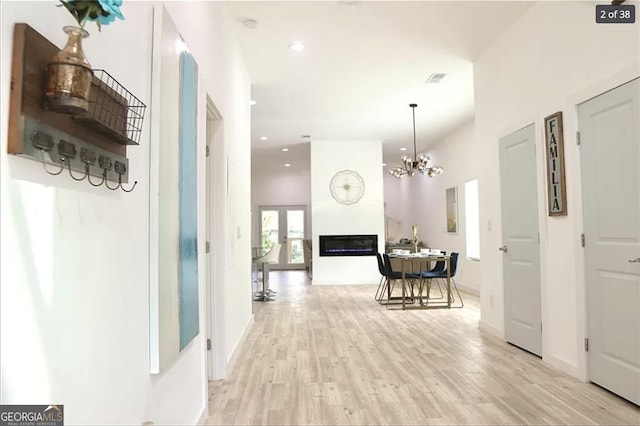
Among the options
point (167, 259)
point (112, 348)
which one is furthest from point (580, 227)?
point (112, 348)

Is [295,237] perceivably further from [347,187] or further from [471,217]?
[471,217]

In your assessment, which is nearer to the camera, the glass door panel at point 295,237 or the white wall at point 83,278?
the white wall at point 83,278

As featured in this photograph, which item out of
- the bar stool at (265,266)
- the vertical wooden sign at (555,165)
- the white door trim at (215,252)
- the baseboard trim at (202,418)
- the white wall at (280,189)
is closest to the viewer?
the baseboard trim at (202,418)

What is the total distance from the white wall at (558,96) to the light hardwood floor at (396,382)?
0.40m

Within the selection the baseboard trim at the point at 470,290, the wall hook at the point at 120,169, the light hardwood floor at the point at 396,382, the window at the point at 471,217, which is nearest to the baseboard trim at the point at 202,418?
the light hardwood floor at the point at 396,382

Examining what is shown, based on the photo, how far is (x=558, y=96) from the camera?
3363 millimetres

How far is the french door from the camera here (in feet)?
43.2

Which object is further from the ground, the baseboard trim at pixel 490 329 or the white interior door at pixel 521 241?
the white interior door at pixel 521 241

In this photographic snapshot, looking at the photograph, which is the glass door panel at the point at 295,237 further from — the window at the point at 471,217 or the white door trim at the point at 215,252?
the white door trim at the point at 215,252

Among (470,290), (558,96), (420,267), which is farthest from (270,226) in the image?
(558,96)

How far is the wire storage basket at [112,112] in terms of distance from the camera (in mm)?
1110

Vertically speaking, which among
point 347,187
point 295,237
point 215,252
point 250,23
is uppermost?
point 250,23

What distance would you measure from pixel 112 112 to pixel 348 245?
807 centimetres

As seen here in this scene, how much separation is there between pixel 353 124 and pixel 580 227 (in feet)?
17.1
